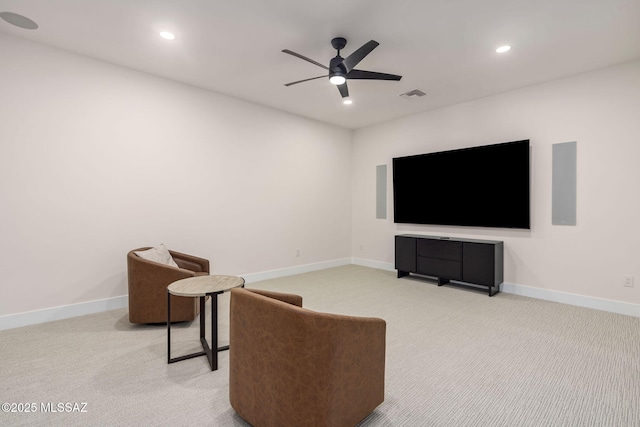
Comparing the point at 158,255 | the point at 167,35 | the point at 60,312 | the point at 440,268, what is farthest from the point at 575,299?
the point at 60,312

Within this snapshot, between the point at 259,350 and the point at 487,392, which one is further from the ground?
the point at 259,350

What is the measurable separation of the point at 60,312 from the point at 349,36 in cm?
438

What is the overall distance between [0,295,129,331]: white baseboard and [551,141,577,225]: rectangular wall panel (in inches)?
231

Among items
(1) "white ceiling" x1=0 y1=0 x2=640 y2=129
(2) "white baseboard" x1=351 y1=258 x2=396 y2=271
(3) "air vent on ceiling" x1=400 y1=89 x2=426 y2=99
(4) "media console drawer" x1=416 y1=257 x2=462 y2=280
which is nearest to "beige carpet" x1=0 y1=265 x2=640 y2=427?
(4) "media console drawer" x1=416 y1=257 x2=462 y2=280

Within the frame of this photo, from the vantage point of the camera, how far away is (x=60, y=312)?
136 inches

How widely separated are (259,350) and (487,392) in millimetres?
1676

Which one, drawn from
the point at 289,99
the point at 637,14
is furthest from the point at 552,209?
the point at 289,99

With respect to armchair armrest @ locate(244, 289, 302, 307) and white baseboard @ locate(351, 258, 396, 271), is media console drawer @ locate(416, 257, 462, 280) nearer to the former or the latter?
white baseboard @ locate(351, 258, 396, 271)

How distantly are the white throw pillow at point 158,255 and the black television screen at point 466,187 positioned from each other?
407 centimetres

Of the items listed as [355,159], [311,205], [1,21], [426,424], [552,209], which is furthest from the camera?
[355,159]

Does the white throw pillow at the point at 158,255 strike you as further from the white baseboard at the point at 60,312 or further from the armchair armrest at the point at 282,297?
the armchair armrest at the point at 282,297

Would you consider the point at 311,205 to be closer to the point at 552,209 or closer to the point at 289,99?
the point at 289,99

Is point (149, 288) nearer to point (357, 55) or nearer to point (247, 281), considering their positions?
point (247, 281)

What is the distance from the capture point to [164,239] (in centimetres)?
424
